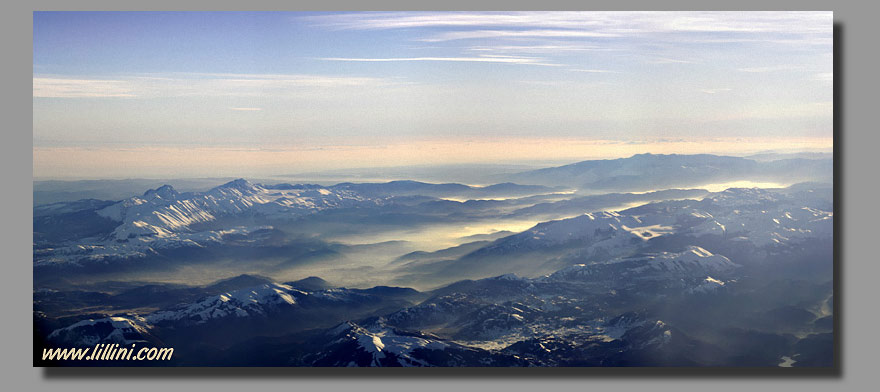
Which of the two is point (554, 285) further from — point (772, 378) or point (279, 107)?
point (279, 107)

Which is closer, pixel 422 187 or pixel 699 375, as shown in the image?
pixel 699 375

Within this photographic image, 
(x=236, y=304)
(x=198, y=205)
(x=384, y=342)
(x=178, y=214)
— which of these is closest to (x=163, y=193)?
(x=178, y=214)

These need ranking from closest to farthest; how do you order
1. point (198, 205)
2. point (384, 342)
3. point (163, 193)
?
point (384, 342), point (163, 193), point (198, 205)

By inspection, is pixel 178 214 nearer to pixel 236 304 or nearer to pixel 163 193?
pixel 163 193

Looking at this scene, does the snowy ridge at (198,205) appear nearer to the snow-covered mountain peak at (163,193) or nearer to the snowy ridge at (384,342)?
the snow-covered mountain peak at (163,193)

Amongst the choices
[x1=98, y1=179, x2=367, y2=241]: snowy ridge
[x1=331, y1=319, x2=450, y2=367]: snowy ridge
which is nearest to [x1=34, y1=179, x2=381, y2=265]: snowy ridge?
[x1=98, y1=179, x2=367, y2=241]: snowy ridge

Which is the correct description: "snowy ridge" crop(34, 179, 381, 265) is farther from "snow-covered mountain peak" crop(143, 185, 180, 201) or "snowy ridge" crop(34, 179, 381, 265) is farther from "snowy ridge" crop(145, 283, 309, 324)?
"snowy ridge" crop(145, 283, 309, 324)

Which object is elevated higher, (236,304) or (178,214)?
(178,214)

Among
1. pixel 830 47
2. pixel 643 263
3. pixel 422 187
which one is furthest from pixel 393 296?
pixel 830 47

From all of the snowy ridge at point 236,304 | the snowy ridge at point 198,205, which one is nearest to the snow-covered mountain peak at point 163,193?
the snowy ridge at point 198,205

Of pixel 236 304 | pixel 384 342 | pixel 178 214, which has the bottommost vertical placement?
pixel 384 342

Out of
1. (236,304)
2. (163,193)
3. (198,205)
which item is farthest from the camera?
(198,205)
